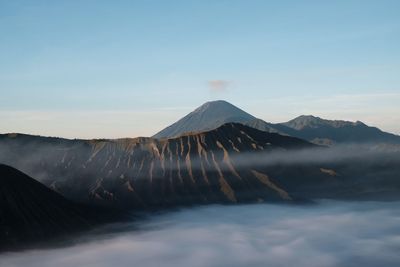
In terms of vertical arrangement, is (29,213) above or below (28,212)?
below

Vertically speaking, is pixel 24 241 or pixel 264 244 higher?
pixel 24 241

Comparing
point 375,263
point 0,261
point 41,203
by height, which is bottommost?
point 375,263

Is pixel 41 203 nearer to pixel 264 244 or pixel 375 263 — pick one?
pixel 264 244

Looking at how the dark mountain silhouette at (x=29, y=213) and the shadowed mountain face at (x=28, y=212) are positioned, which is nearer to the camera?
the dark mountain silhouette at (x=29, y=213)

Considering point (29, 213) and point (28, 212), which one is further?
point (29, 213)

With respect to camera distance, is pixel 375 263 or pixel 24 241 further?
pixel 375 263

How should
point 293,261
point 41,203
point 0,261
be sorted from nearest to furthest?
point 0,261
point 41,203
point 293,261

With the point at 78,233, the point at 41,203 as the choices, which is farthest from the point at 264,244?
the point at 41,203

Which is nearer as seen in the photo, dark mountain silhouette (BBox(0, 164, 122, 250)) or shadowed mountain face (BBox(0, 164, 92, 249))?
dark mountain silhouette (BBox(0, 164, 122, 250))
